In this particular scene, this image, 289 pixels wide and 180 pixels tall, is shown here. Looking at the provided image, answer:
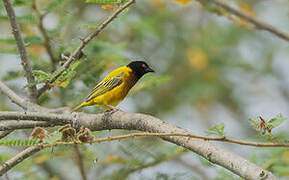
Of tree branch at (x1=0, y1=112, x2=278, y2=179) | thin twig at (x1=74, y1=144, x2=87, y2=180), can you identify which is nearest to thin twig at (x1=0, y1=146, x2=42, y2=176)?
tree branch at (x1=0, y1=112, x2=278, y2=179)

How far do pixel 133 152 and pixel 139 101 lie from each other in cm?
406

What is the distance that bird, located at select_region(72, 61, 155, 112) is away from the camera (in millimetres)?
4688

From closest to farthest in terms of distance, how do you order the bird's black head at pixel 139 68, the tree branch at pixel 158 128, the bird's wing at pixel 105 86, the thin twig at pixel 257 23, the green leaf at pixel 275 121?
1. the tree branch at pixel 158 128
2. the green leaf at pixel 275 121
3. the thin twig at pixel 257 23
4. the bird's wing at pixel 105 86
5. the bird's black head at pixel 139 68

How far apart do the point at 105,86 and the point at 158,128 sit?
250 centimetres

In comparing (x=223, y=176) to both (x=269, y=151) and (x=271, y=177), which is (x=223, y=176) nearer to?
(x=269, y=151)

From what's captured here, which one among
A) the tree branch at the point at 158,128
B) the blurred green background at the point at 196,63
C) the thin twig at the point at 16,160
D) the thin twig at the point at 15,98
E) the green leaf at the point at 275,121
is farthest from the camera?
the blurred green background at the point at 196,63

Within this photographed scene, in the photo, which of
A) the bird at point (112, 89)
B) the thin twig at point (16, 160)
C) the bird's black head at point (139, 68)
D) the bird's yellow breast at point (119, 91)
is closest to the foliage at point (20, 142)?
the thin twig at point (16, 160)

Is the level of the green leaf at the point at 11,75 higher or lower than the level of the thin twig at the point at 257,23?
lower

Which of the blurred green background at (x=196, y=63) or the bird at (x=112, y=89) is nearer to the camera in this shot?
the bird at (x=112, y=89)

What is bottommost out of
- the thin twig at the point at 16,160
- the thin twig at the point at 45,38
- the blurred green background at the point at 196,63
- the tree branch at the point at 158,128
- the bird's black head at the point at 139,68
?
the thin twig at the point at 16,160

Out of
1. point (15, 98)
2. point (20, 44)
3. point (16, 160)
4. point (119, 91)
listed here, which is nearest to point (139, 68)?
point (119, 91)

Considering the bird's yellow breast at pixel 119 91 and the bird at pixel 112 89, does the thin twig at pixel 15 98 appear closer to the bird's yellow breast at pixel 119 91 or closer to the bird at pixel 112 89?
the bird at pixel 112 89

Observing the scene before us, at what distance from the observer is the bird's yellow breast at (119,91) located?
4828mm

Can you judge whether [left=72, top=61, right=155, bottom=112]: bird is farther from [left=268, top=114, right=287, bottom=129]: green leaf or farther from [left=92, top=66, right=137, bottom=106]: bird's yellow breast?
[left=268, top=114, right=287, bottom=129]: green leaf
